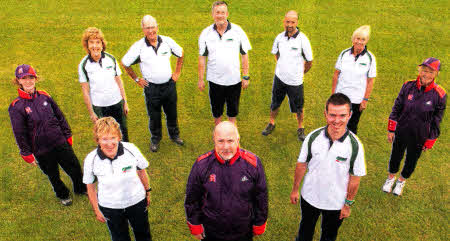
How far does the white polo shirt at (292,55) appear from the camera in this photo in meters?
5.88

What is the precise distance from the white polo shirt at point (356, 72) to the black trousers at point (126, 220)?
135 inches

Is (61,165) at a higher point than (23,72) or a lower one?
lower

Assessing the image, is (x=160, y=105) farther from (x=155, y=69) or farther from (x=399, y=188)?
(x=399, y=188)

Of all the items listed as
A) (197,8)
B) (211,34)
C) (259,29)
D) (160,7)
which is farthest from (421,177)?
(160,7)

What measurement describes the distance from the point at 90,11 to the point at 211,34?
23.3 ft

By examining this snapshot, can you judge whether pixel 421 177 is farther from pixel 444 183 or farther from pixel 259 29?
pixel 259 29

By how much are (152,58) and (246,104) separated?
2.53 metres

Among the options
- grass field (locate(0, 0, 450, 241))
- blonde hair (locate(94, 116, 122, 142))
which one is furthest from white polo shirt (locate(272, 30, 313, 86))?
blonde hair (locate(94, 116, 122, 142))

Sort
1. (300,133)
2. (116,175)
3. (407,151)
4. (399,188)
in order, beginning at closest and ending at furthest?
(116,175), (407,151), (399,188), (300,133)

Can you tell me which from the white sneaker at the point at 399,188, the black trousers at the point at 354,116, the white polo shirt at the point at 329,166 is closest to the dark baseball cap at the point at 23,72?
the white polo shirt at the point at 329,166

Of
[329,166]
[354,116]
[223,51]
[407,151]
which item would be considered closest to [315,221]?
[329,166]

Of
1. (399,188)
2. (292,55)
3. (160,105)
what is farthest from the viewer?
(160,105)

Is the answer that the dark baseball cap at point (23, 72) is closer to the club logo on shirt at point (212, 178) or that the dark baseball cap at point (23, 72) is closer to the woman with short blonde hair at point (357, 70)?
the club logo on shirt at point (212, 178)

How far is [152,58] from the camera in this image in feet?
18.4
